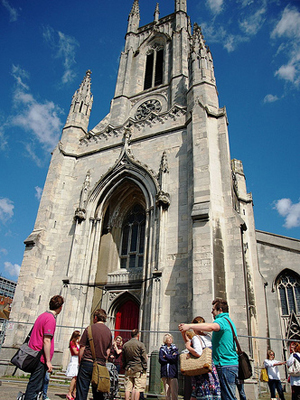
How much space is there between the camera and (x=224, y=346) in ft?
11.8

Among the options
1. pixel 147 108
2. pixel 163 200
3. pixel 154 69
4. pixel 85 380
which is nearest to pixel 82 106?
pixel 147 108

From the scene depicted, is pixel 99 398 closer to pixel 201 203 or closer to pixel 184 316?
pixel 184 316

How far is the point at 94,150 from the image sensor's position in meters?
16.7

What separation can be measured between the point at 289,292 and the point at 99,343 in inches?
563

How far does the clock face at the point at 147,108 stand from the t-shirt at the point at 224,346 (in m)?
16.3

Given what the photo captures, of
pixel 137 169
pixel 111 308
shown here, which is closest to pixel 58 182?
pixel 137 169

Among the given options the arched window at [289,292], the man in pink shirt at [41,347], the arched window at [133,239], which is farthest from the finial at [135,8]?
the man in pink shirt at [41,347]

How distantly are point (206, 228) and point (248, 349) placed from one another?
3867 millimetres

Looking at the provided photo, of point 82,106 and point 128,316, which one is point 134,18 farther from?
point 128,316

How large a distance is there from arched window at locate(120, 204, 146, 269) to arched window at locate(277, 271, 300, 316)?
7.56 metres

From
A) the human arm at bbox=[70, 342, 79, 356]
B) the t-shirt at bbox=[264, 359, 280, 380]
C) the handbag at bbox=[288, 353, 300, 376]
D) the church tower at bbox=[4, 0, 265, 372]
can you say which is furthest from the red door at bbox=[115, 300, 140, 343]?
the handbag at bbox=[288, 353, 300, 376]

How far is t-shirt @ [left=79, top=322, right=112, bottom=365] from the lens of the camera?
12.9 ft

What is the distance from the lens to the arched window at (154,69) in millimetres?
21127

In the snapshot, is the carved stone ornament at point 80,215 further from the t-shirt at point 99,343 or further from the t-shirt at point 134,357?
the t-shirt at point 99,343
